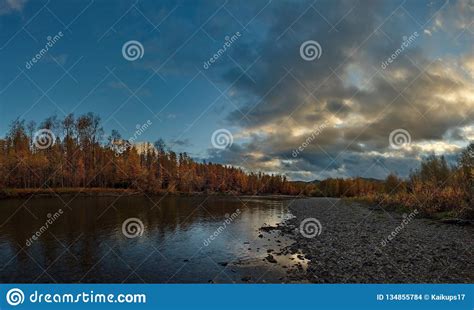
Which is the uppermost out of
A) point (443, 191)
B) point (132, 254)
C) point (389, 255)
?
point (443, 191)

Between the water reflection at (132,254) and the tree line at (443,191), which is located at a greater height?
the tree line at (443,191)

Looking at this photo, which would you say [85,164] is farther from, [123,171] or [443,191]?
[443,191]

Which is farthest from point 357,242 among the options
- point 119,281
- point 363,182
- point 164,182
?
point 363,182

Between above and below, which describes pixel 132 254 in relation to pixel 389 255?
below

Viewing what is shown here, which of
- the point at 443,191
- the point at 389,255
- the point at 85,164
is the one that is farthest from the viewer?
the point at 85,164

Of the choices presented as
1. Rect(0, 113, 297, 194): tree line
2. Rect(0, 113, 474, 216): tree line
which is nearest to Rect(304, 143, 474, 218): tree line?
Rect(0, 113, 474, 216): tree line

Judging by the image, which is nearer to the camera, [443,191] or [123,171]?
[443,191]

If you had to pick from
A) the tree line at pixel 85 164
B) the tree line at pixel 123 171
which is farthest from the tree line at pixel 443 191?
the tree line at pixel 85 164

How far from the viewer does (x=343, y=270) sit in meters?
13.7

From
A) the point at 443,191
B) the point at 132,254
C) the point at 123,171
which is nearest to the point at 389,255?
the point at 132,254

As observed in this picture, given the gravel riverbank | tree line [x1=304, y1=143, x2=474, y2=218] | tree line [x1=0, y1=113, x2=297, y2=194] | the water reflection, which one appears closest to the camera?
the gravel riverbank

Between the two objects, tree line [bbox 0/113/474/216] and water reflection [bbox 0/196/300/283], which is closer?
water reflection [bbox 0/196/300/283]

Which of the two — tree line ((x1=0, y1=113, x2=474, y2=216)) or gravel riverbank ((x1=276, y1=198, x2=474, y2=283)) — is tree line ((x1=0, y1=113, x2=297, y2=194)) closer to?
tree line ((x1=0, y1=113, x2=474, y2=216))

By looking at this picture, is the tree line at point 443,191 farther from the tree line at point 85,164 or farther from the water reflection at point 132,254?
the tree line at point 85,164
